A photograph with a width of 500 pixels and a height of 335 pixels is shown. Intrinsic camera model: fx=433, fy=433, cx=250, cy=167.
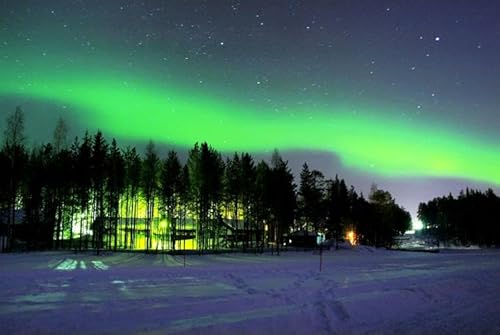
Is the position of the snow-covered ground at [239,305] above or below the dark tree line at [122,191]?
below

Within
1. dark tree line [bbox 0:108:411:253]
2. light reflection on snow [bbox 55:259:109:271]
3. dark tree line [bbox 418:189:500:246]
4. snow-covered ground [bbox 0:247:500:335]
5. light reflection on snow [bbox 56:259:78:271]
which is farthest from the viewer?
dark tree line [bbox 418:189:500:246]

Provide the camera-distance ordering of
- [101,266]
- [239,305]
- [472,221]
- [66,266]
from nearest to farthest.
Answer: [239,305]
[66,266]
[101,266]
[472,221]

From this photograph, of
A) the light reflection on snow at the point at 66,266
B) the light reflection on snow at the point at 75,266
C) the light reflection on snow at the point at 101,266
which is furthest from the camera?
the light reflection on snow at the point at 101,266

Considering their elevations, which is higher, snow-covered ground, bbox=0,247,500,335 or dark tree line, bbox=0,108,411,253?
dark tree line, bbox=0,108,411,253

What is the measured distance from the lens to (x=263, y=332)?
1098 centimetres

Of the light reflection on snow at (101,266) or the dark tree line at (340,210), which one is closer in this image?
the light reflection on snow at (101,266)

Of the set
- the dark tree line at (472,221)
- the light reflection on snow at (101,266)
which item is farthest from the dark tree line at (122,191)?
the dark tree line at (472,221)

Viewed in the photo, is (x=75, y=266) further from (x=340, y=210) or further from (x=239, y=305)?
(x=340, y=210)

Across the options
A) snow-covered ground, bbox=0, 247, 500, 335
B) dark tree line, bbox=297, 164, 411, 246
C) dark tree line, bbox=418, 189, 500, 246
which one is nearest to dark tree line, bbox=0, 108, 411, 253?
dark tree line, bbox=297, 164, 411, 246

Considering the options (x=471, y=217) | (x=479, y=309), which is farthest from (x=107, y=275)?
(x=471, y=217)

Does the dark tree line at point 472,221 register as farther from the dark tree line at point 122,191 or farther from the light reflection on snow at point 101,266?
the light reflection on snow at point 101,266

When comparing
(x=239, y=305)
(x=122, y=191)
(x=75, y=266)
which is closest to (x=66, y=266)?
(x=75, y=266)

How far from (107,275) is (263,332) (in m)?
15.4

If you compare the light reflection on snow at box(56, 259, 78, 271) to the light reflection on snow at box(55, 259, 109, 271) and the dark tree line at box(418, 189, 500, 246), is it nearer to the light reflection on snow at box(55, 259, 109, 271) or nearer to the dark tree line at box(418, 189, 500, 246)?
the light reflection on snow at box(55, 259, 109, 271)
